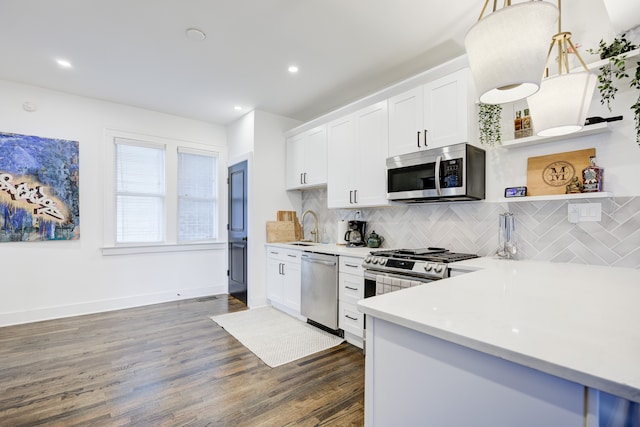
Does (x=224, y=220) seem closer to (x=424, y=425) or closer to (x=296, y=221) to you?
(x=296, y=221)

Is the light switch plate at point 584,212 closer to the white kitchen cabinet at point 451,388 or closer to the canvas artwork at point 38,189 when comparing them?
the white kitchen cabinet at point 451,388

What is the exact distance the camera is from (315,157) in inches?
159

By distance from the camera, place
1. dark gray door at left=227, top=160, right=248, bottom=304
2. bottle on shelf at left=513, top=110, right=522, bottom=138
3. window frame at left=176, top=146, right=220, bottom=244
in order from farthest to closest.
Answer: window frame at left=176, top=146, right=220, bottom=244 < dark gray door at left=227, top=160, right=248, bottom=304 < bottle on shelf at left=513, top=110, right=522, bottom=138

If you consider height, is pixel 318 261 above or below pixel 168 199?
below

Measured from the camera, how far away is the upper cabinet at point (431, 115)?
2.51m

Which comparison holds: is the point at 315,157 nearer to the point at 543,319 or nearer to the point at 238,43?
the point at 238,43

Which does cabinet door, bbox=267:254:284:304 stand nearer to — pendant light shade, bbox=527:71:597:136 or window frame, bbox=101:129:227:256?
window frame, bbox=101:129:227:256

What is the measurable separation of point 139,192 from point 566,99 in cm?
479

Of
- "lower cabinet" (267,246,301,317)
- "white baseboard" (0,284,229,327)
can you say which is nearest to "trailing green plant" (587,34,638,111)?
"lower cabinet" (267,246,301,317)

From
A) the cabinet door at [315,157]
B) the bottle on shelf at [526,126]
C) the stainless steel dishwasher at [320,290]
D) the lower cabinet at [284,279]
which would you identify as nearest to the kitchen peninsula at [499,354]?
the bottle on shelf at [526,126]

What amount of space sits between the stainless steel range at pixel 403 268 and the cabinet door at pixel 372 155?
2.37 ft

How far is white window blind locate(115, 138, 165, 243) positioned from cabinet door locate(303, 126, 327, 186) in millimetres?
2231

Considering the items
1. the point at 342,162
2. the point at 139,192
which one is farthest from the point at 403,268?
the point at 139,192

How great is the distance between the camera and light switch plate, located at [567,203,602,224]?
2.04m
